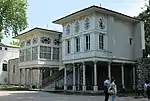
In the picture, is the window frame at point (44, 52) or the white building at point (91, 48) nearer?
the white building at point (91, 48)

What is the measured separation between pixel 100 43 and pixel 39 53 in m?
12.9

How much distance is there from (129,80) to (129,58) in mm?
3464

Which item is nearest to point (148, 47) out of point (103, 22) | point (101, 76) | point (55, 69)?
point (101, 76)

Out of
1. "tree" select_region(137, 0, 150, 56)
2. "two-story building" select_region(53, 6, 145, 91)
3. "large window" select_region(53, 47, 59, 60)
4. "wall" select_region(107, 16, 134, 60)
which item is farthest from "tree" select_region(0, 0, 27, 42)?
"tree" select_region(137, 0, 150, 56)

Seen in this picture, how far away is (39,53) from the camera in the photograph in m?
38.8

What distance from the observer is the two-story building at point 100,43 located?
28697 mm

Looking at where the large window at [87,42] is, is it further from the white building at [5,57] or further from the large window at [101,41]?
the white building at [5,57]

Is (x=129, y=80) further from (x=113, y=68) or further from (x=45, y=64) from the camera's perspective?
(x=45, y=64)

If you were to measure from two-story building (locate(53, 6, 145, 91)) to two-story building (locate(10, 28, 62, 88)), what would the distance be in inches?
220

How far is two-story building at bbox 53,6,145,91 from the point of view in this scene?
2870 centimetres

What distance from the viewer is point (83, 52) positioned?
29.7 metres

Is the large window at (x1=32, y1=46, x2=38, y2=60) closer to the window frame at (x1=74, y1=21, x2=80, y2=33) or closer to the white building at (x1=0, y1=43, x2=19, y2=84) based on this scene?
the window frame at (x1=74, y1=21, x2=80, y2=33)

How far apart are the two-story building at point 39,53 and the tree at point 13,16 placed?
11.6 meters

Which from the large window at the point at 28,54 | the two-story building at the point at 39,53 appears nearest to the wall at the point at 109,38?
the two-story building at the point at 39,53
